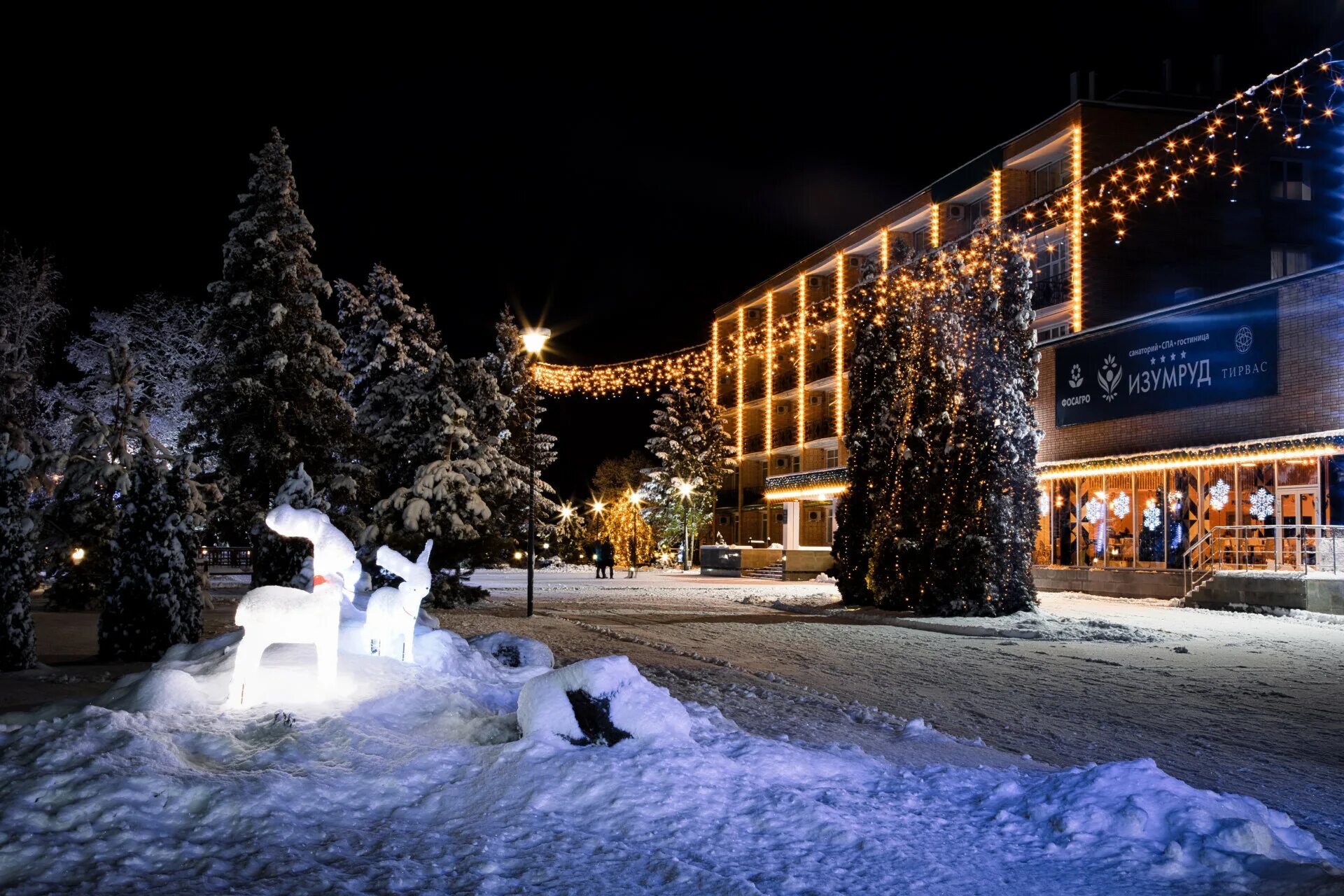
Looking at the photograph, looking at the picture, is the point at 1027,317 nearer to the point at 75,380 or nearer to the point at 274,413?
the point at 274,413

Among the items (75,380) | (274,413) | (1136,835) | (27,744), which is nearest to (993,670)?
(1136,835)

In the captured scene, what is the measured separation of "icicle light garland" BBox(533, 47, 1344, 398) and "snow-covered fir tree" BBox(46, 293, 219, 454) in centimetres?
1541

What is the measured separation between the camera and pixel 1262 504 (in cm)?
2631

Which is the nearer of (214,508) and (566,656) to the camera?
(566,656)

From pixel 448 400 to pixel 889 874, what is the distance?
1819cm

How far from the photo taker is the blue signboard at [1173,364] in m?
27.0

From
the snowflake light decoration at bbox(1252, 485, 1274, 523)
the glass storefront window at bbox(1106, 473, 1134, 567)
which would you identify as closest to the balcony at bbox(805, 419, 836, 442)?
the glass storefront window at bbox(1106, 473, 1134, 567)

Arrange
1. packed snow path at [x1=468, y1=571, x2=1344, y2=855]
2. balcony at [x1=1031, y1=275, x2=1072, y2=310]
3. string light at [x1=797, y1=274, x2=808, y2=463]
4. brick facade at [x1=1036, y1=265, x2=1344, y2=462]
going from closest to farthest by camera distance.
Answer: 1. packed snow path at [x1=468, y1=571, x2=1344, y2=855]
2. brick facade at [x1=1036, y1=265, x2=1344, y2=462]
3. balcony at [x1=1031, y1=275, x2=1072, y2=310]
4. string light at [x1=797, y1=274, x2=808, y2=463]

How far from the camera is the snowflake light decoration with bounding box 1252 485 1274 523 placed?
26.2 metres

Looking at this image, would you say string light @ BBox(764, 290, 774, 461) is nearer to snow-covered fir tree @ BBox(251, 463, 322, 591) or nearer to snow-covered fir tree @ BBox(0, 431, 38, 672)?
snow-covered fir tree @ BBox(251, 463, 322, 591)

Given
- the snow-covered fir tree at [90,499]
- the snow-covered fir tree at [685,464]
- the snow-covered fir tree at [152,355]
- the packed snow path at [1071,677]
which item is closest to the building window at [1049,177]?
the packed snow path at [1071,677]

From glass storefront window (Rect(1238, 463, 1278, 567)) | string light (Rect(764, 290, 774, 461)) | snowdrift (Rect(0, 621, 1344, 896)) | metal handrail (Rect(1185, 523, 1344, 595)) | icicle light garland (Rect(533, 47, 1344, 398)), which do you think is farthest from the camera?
string light (Rect(764, 290, 774, 461))

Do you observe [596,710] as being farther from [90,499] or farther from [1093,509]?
[1093,509]

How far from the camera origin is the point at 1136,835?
5168 millimetres
